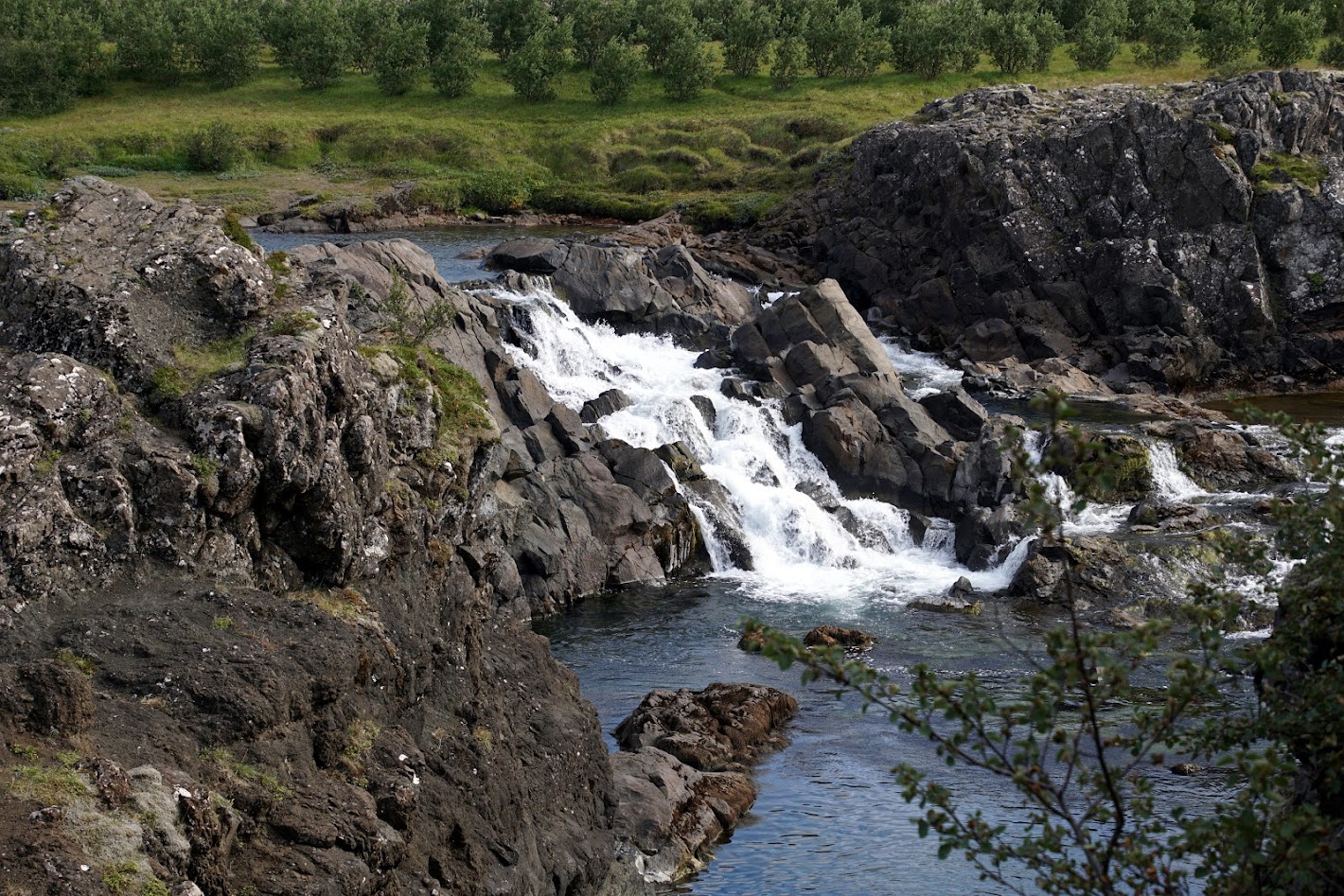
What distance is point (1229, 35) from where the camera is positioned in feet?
343

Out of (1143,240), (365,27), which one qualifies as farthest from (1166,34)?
(365,27)

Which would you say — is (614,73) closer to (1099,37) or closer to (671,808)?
(1099,37)

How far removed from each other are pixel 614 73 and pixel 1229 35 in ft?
168

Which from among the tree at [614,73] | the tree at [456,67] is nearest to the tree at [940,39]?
the tree at [614,73]

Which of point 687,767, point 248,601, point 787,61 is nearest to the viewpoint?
point 248,601

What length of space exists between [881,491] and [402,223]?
55772 mm

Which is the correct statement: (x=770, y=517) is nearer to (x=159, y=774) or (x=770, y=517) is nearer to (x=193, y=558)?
(x=193, y=558)

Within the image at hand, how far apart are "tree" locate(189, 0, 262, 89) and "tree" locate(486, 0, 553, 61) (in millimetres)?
22972

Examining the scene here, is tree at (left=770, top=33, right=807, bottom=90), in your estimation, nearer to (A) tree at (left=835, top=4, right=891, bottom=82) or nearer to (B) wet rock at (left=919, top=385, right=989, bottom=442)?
(A) tree at (left=835, top=4, right=891, bottom=82)

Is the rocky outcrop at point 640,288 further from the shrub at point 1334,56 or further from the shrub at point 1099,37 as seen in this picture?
the shrub at point 1099,37

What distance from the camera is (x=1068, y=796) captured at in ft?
82.6

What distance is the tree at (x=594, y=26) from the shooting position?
133 metres

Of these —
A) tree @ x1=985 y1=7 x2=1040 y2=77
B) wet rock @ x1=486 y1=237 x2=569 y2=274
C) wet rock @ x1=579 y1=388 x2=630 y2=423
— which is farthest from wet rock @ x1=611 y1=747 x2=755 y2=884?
tree @ x1=985 y1=7 x2=1040 y2=77

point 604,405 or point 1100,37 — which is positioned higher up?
point 1100,37
